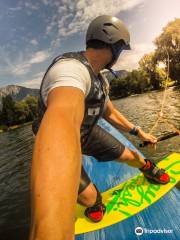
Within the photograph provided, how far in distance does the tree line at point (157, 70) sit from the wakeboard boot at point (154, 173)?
106ft

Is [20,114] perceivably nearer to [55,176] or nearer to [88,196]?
[88,196]

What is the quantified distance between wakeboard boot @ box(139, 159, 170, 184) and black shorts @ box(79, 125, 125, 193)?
96cm

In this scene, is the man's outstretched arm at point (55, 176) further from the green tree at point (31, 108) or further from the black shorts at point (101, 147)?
the green tree at point (31, 108)

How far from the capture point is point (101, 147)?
4855mm

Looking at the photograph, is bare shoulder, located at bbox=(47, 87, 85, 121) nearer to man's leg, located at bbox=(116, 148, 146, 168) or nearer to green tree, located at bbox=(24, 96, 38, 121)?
man's leg, located at bbox=(116, 148, 146, 168)

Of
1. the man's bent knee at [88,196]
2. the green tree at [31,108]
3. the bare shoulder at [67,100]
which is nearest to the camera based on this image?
the bare shoulder at [67,100]

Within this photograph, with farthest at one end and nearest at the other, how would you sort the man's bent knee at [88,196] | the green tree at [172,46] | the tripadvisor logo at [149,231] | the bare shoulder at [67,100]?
1. the green tree at [172,46]
2. the man's bent knee at [88,196]
3. the tripadvisor logo at [149,231]
4. the bare shoulder at [67,100]

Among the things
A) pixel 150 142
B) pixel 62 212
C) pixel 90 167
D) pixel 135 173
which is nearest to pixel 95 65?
pixel 62 212

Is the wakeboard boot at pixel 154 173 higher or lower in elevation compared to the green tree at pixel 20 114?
higher

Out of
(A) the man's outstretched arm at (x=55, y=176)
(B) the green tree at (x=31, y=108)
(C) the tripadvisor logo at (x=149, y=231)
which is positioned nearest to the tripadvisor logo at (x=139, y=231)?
(C) the tripadvisor logo at (x=149, y=231)

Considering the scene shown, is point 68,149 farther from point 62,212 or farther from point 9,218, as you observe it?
point 9,218

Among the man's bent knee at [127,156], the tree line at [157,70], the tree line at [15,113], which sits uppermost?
the man's bent knee at [127,156]

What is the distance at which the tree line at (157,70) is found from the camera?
208 feet

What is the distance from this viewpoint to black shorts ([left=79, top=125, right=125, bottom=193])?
4762mm
